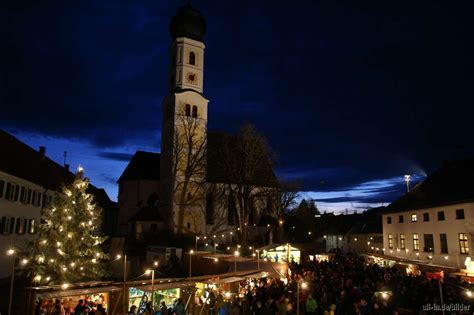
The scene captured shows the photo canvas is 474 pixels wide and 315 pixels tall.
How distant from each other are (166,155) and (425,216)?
27.7 meters

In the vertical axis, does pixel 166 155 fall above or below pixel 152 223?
above

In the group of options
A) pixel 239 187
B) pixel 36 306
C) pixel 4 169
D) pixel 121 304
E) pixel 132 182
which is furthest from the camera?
pixel 132 182

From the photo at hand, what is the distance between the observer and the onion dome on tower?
148 feet

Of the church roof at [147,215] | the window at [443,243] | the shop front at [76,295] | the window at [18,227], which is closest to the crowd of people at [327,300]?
the shop front at [76,295]

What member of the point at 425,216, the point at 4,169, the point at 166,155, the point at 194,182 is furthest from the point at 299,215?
the point at 4,169

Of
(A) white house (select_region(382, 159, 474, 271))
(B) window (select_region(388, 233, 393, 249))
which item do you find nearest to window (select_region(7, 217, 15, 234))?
(A) white house (select_region(382, 159, 474, 271))

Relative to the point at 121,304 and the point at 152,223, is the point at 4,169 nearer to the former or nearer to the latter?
the point at 121,304

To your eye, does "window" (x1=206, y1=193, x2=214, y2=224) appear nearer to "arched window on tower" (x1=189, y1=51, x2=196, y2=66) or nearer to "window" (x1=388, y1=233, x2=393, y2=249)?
"arched window on tower" (x1=189, y1=51, x2=196, y2=66)

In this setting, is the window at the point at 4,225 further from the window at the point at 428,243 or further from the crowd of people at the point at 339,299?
the window at the point at 428,243

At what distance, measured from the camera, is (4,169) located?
A: 80.8 feet

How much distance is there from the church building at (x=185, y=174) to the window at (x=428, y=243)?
1587 cm

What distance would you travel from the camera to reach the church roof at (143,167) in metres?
47.6

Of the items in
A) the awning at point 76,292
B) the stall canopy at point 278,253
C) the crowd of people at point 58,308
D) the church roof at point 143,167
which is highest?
the church roof at point 143,167

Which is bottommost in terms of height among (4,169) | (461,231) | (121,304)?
(121,304)
